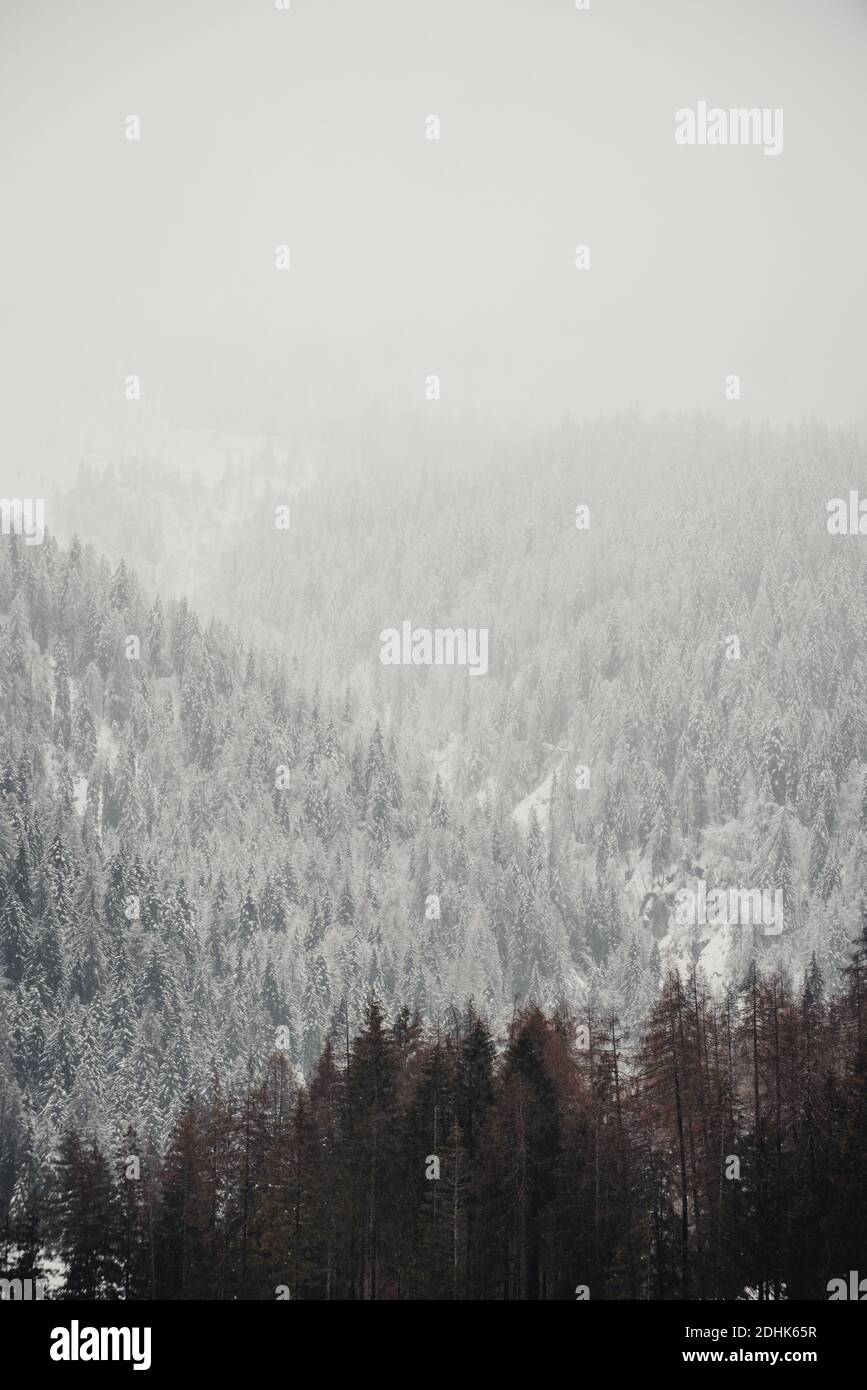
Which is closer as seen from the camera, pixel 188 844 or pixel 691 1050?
pixel 691 1050

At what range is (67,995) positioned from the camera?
13075 cm

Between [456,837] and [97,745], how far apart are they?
4363 centimetres

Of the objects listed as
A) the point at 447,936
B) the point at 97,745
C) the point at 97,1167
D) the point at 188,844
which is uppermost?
the point at 97,745

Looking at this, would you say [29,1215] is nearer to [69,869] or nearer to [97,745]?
[69,869]

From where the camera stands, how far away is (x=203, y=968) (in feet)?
484

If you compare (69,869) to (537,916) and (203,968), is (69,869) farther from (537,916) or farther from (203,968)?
(537,916)
